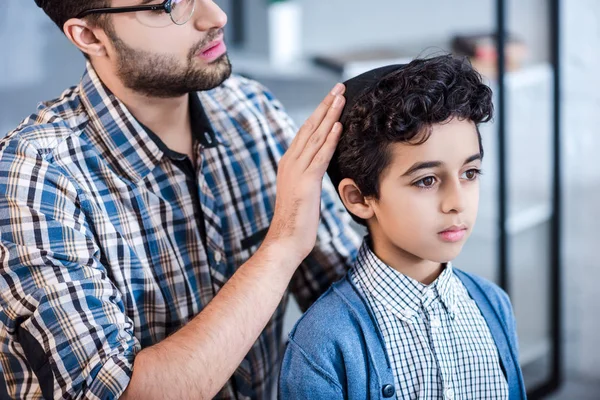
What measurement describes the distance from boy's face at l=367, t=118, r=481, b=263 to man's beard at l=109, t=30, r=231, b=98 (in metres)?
0.40

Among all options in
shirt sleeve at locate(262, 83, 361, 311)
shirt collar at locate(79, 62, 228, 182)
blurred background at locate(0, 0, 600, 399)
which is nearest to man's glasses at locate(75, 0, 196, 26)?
shirt collar at locate(79, 62, 228, 182)

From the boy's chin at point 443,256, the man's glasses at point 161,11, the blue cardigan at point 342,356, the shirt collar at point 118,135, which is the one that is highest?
the man's glasses at point 161,11

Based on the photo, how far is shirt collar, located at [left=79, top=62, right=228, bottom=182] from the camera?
1308mm

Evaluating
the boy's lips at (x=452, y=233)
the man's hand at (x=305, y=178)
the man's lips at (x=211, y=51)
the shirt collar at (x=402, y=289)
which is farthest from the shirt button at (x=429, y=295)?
the man's lips at (x=211, y=51)

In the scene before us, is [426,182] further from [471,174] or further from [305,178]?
[305,178]

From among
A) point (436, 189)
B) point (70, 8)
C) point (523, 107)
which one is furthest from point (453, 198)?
point (523, 107)

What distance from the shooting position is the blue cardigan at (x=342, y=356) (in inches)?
42.2

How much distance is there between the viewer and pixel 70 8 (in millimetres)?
1348

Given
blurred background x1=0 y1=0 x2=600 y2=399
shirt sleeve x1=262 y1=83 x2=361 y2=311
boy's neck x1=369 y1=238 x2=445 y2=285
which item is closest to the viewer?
boy's neck x1=369 y1=238 x2=445 y2=285

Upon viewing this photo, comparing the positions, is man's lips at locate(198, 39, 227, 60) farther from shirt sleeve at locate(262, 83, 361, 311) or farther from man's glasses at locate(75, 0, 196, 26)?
shirt sleeve at locate(262, 83, 361, 311)

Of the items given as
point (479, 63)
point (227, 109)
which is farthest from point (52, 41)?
point (479, 63)

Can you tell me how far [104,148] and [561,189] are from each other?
1.79 m

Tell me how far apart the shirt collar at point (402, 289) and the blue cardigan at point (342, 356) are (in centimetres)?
3

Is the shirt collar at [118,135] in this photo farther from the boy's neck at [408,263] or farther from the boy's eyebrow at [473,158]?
the boy's eyebrow at [473,158]
